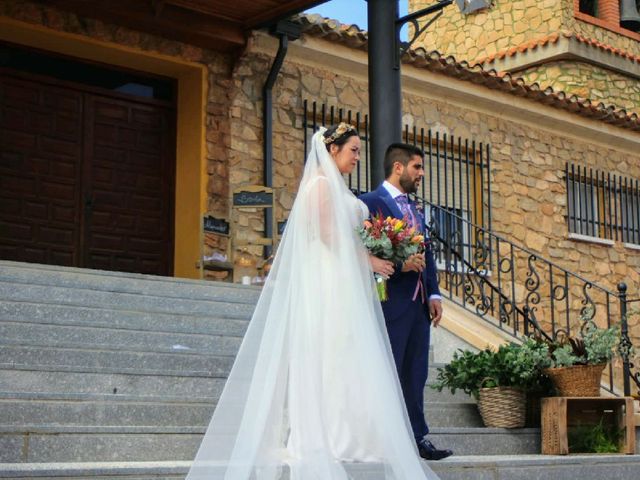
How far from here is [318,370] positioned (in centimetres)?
492

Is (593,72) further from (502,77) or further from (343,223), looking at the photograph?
(343,223)

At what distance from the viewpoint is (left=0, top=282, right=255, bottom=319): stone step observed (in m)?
7.05

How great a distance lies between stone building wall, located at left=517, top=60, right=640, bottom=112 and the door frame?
697 cm

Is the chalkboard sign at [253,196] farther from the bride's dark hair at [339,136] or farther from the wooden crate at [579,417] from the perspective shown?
the bride's dark hair at [339,136]

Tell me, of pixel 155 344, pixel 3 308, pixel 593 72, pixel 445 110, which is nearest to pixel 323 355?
pixel 155 344

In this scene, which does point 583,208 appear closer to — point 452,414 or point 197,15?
point 197,15

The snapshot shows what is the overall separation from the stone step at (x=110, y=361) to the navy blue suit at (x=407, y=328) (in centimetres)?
125

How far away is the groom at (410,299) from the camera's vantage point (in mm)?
5527

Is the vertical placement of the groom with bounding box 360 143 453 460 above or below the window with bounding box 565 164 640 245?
below

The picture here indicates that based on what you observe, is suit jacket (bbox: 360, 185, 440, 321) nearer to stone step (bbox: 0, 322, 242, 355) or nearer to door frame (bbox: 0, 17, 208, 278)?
stone step (bbox: 0, 322, 242, 355)

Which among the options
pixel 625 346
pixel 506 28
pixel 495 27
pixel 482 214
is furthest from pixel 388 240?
pixel 495 27

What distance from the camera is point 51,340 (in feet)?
21.0

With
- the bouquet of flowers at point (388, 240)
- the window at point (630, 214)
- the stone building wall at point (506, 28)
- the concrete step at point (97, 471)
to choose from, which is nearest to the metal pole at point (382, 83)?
the bouquet of flowers at point (388, 240)

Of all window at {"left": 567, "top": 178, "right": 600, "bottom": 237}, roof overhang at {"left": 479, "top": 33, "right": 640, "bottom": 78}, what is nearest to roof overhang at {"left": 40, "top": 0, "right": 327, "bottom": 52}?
window at {"left": 567, "top": 178, "right": 600, "bottom": 237}
